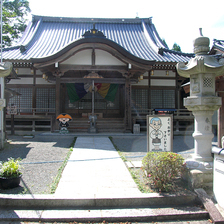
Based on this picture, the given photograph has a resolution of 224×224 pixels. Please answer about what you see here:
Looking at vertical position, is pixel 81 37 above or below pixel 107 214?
above

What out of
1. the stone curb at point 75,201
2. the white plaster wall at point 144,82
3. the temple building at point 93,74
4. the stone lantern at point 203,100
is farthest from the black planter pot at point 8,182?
the white plaster wall at point 144,82

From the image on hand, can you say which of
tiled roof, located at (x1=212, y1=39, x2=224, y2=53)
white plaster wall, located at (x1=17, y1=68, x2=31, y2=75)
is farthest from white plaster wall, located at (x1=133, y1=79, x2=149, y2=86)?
white plaster wall, located at (x1=17, y1=68, x2=31, y2=75)

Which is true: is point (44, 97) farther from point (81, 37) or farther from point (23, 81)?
point (81, 37)

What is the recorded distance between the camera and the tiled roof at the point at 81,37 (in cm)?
1412

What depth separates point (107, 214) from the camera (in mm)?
3621

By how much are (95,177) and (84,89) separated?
34.7ft

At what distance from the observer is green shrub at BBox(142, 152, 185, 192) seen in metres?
4.24

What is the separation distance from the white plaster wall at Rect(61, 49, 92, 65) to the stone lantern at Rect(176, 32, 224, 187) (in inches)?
321

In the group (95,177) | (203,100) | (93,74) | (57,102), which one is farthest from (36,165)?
(93,74)

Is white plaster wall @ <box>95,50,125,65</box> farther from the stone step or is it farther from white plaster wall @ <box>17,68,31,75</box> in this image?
the stone step

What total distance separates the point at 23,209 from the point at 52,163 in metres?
2.41

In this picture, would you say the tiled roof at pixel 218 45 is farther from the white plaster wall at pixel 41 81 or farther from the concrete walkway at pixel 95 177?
the white plaster wall at pixel 41 81

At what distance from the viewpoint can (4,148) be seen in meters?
8.23

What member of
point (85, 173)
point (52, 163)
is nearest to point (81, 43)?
point (52, 163)
